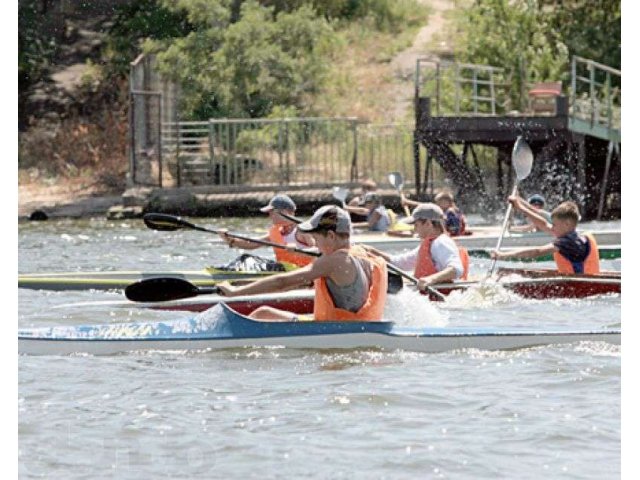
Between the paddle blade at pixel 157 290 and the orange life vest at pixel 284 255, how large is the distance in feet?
8.90

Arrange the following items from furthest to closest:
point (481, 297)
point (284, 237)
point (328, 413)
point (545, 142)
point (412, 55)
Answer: point (412, 55) → point (545, 142) → point (284, 237) → point (481, 297) → point (328, 413)

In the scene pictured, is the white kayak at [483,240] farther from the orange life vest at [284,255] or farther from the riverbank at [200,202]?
the riverbank at [200,202]

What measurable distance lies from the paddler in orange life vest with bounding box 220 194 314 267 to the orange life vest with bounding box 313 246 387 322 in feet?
10.5

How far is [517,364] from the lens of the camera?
9891 millimetres

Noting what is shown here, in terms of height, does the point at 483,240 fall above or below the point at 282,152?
below

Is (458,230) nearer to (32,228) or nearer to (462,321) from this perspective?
(462,321)

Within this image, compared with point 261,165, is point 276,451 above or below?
below

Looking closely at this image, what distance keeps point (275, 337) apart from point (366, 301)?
1.94 feet

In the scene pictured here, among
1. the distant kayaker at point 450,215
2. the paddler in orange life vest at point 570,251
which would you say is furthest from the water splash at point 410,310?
the distant kayaker at point 450,215

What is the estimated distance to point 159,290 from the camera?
10.9 m

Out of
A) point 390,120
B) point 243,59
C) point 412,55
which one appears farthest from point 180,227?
point 412,55

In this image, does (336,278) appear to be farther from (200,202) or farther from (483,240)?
(200,202)
